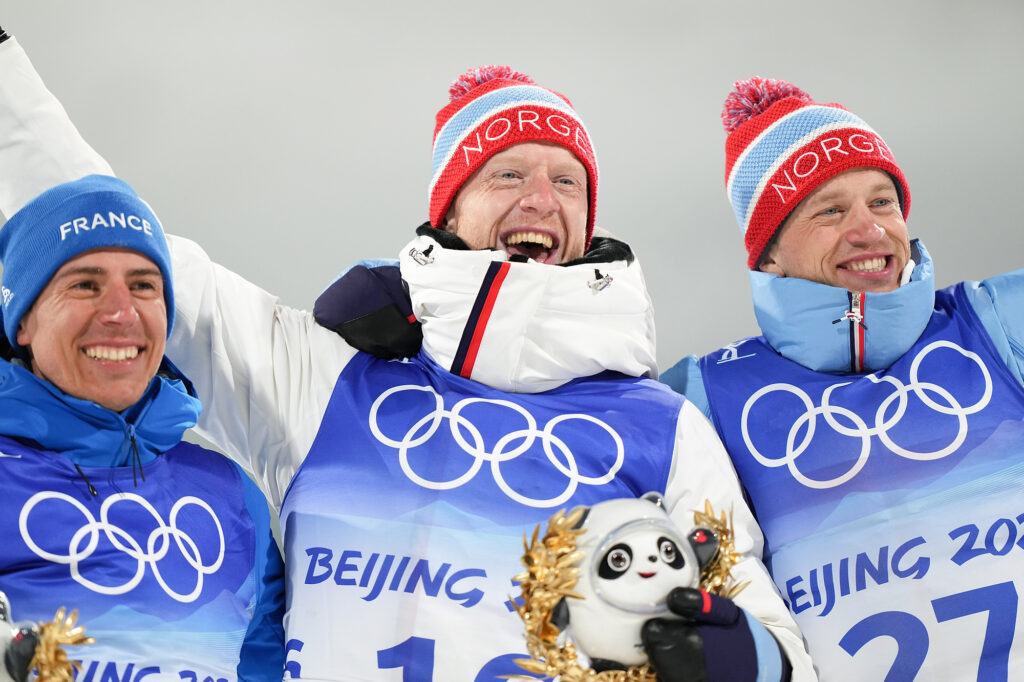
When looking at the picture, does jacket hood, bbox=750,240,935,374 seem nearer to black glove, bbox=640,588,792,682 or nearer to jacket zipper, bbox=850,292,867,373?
jacket zipper, bbox=850,292,867,373

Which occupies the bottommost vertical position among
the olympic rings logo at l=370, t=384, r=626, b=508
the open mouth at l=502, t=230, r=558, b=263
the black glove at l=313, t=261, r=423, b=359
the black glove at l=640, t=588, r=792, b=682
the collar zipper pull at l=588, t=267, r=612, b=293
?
the black glove at l=640, t=588, r=792, b=682

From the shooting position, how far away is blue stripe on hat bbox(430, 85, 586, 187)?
2.71 m

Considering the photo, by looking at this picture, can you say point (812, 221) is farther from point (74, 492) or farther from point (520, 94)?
point (74, 492)

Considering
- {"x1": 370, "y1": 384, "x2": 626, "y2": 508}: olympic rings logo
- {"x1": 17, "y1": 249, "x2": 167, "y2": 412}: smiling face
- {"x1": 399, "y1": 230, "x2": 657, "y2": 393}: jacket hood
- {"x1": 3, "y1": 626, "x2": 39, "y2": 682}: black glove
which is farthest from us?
{"x1": 399, "y1": 230, "x2": 657, "y2": 393}: jacket hood

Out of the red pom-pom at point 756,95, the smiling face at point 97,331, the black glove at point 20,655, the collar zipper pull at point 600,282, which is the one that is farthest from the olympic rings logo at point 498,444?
the red pom-pom at point 756,95

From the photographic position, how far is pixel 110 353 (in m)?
2.17

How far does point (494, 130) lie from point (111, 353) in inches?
39.2

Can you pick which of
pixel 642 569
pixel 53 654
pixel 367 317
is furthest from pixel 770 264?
pixel 53 654

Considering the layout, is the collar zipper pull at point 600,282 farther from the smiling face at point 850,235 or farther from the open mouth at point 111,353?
the open mouth at point 111,353

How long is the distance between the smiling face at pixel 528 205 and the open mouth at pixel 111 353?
81 cm

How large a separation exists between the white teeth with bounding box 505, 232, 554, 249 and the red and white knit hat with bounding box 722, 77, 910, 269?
0.61 meters

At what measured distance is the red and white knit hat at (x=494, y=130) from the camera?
8.72 feet

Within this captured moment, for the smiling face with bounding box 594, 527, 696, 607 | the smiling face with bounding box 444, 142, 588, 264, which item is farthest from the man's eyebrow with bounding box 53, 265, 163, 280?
the smiling face with bounding box 594, 527, 696, 607

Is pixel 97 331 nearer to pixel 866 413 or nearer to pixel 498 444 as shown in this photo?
pixel 498 444
